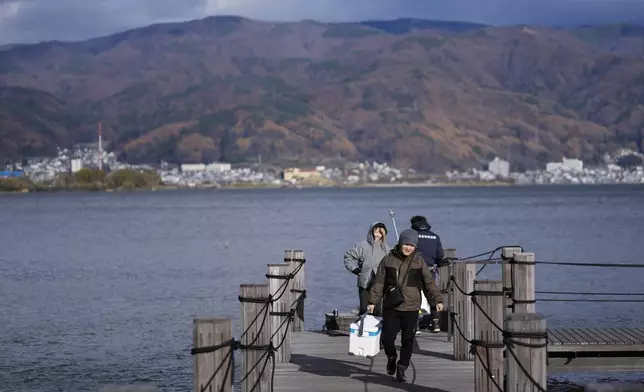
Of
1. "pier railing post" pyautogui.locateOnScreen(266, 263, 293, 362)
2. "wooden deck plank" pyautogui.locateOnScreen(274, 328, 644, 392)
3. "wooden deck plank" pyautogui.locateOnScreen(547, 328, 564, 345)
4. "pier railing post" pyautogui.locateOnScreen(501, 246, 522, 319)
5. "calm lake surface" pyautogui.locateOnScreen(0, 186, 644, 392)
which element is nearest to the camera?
"wooden deck plank" pyautogui.locateOnScreen(274, 328, 644, 392)

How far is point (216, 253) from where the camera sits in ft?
198

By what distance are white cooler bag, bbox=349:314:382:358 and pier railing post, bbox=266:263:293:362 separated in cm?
160

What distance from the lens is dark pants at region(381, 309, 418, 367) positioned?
11734 mm

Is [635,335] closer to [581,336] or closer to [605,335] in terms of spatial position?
[605,335]

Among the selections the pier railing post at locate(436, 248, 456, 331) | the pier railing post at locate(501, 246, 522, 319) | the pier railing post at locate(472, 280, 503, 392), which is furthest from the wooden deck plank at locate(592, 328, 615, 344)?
the pier railing post at locate(472, 280, 503, 392)

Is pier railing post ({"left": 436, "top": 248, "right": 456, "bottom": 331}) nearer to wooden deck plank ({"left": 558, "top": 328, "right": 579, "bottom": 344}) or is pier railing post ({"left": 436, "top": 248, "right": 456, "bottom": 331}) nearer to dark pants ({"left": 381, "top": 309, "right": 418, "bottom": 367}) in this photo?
wooden deck plank ({"left": 558, "top": 328, "right": 579, "bottom": 344})

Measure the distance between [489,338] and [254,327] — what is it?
7.25 ft

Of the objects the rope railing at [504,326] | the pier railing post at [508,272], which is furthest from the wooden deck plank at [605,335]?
the pier railing post at [508,272]

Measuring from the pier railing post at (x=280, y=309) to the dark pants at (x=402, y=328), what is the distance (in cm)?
183

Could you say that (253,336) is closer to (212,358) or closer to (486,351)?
(212,358)

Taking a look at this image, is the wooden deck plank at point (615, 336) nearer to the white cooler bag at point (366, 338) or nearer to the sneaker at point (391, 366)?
the sneaker at point (391, 366)

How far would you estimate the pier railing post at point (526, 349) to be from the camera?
27.7ft

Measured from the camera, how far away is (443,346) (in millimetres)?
15023

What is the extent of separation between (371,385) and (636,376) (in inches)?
345
